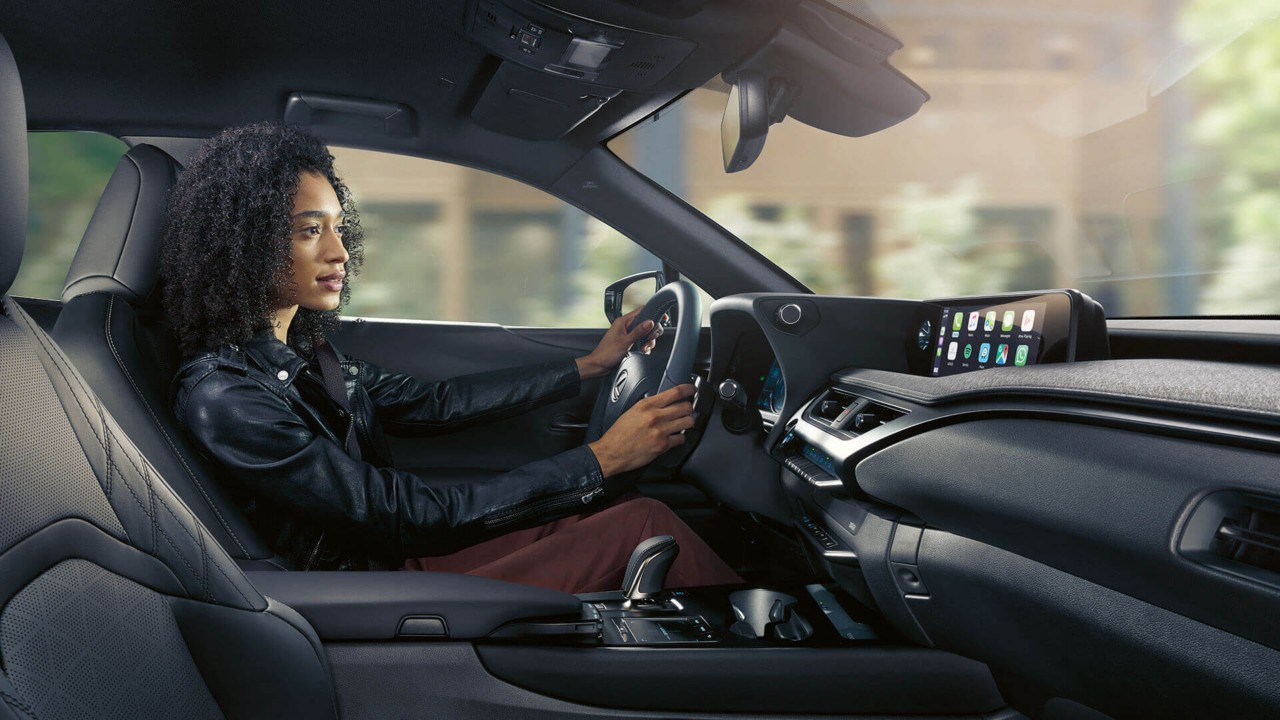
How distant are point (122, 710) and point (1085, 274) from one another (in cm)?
162

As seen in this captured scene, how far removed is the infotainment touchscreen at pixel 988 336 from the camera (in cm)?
129

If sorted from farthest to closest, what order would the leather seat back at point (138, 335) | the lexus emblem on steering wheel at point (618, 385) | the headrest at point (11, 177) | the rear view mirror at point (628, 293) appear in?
the rear view mirror at point (628, 293), the lexus emblem on steering wheel at point (618, 385), the leather seat back at point (138, 335), the headrest at point (11, 177)

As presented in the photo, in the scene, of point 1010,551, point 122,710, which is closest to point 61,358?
point 122,710

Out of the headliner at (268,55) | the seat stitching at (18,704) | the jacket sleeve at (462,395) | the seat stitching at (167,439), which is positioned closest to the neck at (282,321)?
the seat stitching at (167,439)

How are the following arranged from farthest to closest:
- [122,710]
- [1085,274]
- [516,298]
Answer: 1. [516,298]
2. [1085,274]
3. [122,710]

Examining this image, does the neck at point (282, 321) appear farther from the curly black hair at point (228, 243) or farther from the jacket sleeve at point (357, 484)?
the jacket sleeve at point (357, 484)

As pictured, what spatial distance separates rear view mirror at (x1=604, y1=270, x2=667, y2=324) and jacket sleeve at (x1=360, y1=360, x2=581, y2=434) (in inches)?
8.7

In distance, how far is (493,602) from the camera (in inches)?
50.4

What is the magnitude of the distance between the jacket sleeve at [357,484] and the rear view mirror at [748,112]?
84cm

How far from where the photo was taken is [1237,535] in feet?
2.55

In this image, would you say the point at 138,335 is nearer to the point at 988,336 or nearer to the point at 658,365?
the point at 658,365

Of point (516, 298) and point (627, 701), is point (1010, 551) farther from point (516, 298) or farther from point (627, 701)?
point (516, 298)

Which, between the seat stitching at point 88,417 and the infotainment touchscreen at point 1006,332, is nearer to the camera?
the seat stitching at point 88,417

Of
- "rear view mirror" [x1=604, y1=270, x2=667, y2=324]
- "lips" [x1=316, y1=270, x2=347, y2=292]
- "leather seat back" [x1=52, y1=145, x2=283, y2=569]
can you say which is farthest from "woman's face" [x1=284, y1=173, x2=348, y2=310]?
"rear view mirror" [x1=604, y1=270, x2=667, y2=324]
